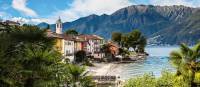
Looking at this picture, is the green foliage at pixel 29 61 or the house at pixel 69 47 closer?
the green foliage at pixel 29 61

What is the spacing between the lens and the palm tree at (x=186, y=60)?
132 ft

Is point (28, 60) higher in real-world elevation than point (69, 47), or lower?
lower

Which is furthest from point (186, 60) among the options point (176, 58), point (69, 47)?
point (69, 47)

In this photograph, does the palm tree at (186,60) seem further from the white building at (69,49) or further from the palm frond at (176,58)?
the white building at (69,49)

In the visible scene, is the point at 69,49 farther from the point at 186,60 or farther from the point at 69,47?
the point at 186,60

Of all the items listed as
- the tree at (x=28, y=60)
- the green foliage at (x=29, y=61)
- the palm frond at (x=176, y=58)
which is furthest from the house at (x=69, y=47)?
the palm frond at (x=176, y=58)

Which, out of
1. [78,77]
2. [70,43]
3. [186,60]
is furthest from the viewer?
[70,43]

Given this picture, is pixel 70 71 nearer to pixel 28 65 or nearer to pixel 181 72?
pixel 28 65

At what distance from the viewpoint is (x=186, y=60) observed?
4122 cm

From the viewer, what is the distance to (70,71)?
49219mm

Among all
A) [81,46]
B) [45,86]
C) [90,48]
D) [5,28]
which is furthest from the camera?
[90,48]

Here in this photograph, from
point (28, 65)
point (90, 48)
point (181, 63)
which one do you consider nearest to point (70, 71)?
point (28, 65)

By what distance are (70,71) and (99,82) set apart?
134ft

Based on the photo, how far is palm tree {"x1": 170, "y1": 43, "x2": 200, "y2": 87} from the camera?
40319mm
